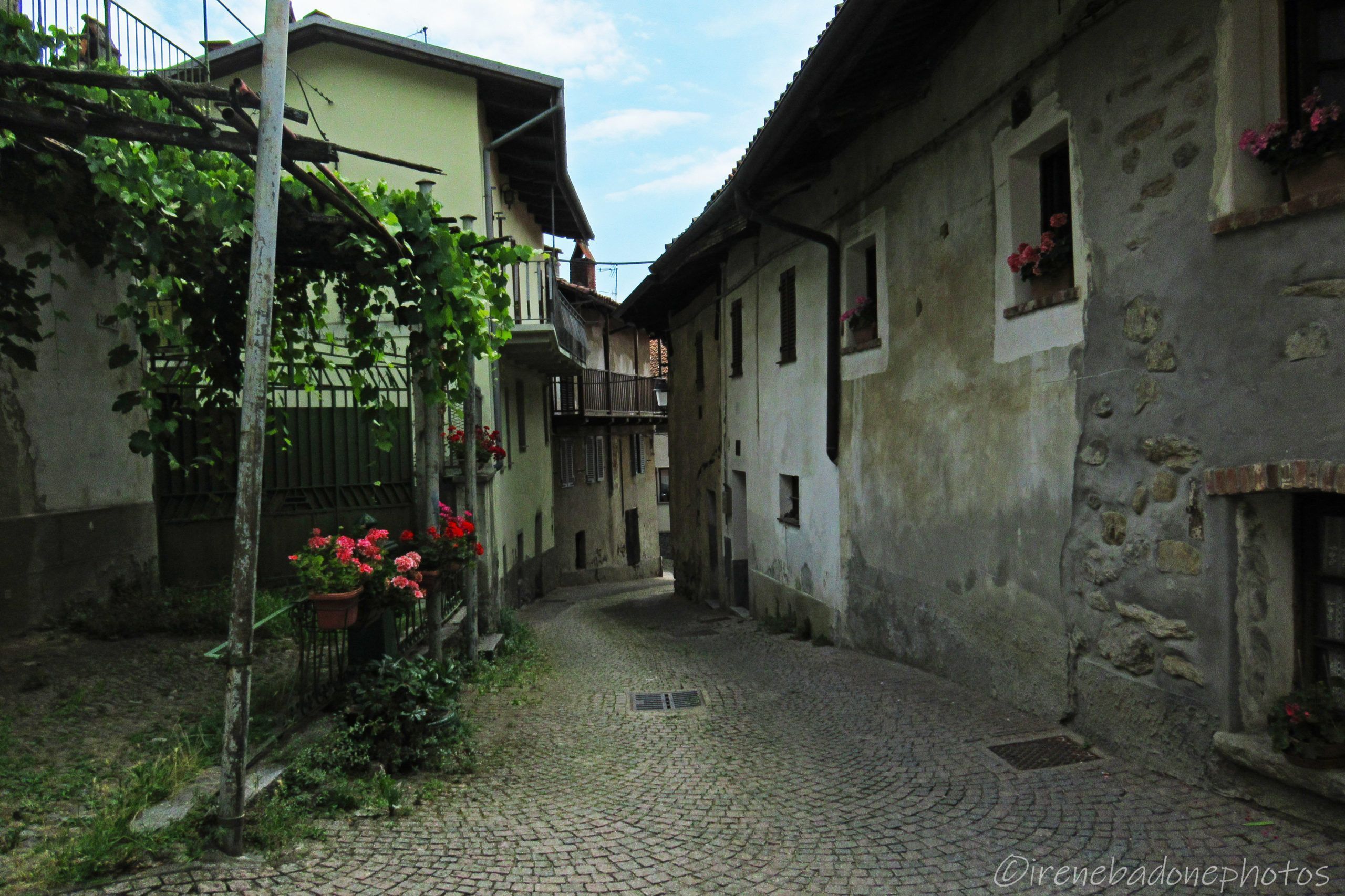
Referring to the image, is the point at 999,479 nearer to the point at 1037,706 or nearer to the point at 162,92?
the point at 1037,706

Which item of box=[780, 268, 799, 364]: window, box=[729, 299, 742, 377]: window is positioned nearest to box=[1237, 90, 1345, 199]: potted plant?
box=[780, 268, 799, 364]: window

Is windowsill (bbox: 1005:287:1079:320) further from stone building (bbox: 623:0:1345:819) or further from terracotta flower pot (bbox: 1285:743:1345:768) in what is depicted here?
Answer: terracotta flower pot (bbox: 1285:743:1345:768)

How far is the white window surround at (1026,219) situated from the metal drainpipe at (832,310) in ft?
10.1

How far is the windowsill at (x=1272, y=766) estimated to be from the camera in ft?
11.7

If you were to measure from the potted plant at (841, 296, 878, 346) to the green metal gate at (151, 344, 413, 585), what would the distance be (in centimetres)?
459

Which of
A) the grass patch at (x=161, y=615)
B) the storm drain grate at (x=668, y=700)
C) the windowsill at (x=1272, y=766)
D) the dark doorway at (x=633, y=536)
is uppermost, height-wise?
the grass patch at (x=161, y=615)

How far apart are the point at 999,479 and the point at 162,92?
5.43 metres

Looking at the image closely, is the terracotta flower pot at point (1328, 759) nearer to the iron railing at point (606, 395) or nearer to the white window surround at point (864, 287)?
the white window surround at point (864, 287)

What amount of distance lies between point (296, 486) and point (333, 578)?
13.4 feet

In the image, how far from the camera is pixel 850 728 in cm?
589

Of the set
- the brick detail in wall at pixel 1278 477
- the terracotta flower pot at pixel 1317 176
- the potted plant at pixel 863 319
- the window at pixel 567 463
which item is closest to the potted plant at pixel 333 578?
the brick detail in wall at pixel 1278 477

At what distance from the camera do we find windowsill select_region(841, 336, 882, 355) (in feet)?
27.3

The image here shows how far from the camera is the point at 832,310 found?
9.38 meters

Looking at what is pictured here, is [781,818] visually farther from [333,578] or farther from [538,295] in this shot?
[538,295]
